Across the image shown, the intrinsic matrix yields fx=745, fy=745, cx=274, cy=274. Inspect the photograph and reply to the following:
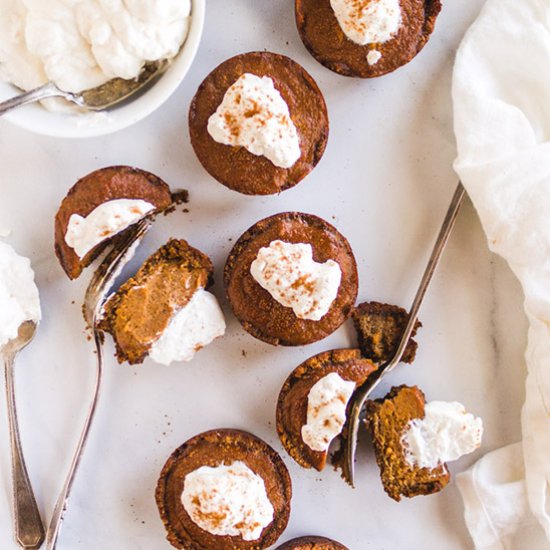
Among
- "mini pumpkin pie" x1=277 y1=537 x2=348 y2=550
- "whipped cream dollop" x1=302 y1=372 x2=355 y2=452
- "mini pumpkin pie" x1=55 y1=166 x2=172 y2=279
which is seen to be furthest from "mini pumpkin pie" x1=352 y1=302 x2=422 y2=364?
"mini pumpkin pie" x1=55 y1=166 x2=172 y2=279

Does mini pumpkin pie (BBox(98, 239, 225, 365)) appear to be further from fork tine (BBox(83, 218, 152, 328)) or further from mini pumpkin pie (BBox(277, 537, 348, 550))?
mini pumpkin pie (BBox(277, 537, 348, 550))

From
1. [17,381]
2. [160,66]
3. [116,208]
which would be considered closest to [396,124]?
[160,66]

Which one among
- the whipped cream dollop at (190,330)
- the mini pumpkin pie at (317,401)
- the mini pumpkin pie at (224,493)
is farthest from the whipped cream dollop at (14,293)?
the mini pumpkin pie at (317,401)

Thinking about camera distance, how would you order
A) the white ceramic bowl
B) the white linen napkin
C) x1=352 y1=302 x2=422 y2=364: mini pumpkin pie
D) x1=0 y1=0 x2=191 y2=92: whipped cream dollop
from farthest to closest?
x1=352 y1=302 x2=422 y2=364: mini pumpkin pie → the white linen napkin → the white ceramic bowl → x1=0 y1=0 x2=191 y2=92: whipped cream dollop

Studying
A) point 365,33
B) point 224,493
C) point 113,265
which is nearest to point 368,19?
point 365,33

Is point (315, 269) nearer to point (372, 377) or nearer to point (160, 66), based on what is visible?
point (372, 377)

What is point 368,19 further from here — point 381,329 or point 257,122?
point 381,329
